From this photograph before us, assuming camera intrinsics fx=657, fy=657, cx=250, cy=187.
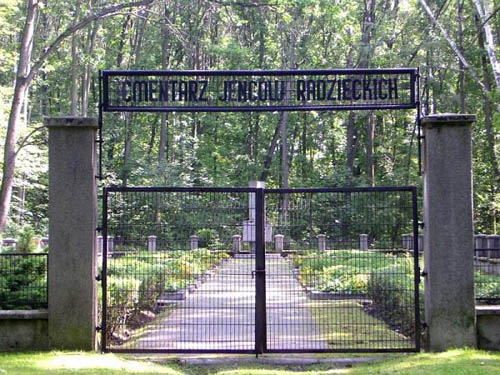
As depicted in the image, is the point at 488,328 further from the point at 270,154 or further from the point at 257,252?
the point at 270,154

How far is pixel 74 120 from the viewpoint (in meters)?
9.30

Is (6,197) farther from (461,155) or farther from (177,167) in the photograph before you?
(177,167)

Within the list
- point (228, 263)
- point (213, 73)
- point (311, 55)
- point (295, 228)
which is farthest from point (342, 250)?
point (311, 55)

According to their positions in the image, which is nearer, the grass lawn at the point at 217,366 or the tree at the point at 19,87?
the grass lawn at the point at 217,366

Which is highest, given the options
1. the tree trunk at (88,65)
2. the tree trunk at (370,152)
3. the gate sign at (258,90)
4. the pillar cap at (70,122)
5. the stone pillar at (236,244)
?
the tree trunk at (88,65)

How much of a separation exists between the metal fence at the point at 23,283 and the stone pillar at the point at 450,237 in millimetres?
5668

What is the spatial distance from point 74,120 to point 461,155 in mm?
5488

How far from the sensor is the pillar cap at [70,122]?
9250 mm

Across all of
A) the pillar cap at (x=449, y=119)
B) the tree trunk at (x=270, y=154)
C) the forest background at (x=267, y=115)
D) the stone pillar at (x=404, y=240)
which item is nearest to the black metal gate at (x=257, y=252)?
the stone pillar at (x=404, y=240)

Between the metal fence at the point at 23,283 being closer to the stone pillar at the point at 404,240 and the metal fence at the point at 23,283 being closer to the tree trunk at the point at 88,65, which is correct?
the stone pillar at the point at 404,240

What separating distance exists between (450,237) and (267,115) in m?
39.4

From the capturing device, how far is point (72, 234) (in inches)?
364

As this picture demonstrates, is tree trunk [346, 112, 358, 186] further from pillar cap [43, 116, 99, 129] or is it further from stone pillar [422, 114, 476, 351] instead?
pillar cap [43, 116, 99, 129]

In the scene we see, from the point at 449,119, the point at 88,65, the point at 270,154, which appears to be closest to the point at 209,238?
the point at 449,119
